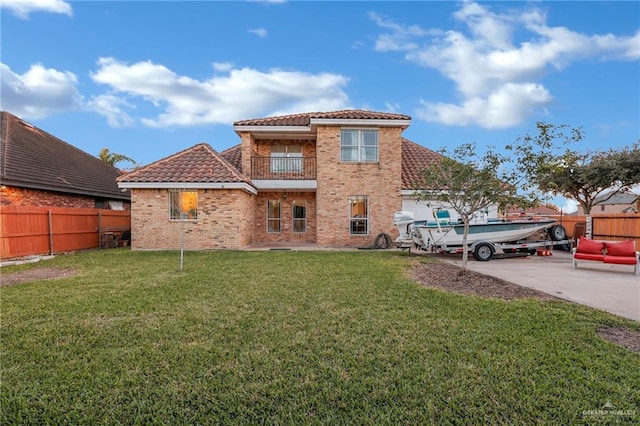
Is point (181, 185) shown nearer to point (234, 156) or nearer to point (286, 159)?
point (234, 156)

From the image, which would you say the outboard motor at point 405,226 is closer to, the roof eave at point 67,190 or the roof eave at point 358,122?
the roof eave at point 358,122

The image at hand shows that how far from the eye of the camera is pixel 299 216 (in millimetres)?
18344

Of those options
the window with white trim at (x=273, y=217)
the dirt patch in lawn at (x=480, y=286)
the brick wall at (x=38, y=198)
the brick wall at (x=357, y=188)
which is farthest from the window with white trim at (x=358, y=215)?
the brick wall at (x=38, y=198)

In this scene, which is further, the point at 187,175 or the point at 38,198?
the point at 187,175

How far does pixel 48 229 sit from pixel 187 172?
5721 millimetres

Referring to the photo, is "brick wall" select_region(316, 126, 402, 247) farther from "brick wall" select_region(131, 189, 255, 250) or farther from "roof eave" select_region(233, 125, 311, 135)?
"brick wall" select_region(131, 189, 255, 250)

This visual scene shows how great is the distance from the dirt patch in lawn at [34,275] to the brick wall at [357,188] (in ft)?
32.5

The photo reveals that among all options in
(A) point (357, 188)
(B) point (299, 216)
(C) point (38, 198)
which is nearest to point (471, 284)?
(A) point (357, 188)

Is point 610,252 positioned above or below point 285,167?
below

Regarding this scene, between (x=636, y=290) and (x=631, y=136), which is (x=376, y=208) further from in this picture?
(x=631, y=136)

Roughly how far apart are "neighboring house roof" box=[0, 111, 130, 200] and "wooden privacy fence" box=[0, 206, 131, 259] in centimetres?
166

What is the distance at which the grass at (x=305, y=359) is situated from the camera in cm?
275

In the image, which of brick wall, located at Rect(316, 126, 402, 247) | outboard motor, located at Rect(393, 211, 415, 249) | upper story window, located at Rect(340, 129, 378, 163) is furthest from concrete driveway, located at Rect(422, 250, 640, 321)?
upper story window, located at Rect(340, 129, 378, 163)

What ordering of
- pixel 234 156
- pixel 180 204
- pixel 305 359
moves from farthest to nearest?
pixel 234 156 → pixel 180 204 → pixel 305 359
